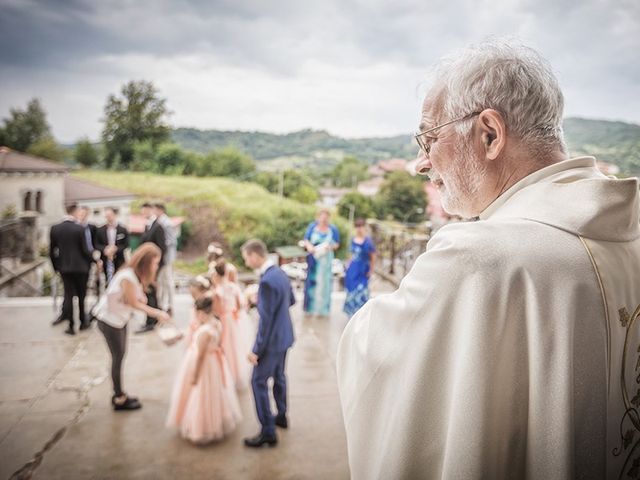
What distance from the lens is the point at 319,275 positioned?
18.5 feet

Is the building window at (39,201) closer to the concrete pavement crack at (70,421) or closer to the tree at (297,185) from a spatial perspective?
the tree at (297,185)

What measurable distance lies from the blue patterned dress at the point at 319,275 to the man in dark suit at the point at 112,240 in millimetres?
2669

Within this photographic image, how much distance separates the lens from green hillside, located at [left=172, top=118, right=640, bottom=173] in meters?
11.3

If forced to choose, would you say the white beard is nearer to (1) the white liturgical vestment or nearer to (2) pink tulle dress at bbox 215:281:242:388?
(1) the white liturgical vestment

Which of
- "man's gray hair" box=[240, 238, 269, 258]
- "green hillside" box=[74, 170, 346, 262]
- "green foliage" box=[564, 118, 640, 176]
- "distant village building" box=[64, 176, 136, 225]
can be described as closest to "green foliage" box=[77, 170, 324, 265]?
"green hillside" box=[74, 170, 346, 262]

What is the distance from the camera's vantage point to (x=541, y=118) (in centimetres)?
74

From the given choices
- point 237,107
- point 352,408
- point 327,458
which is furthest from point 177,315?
point 237,107

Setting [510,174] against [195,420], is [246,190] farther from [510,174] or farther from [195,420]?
[510,174]

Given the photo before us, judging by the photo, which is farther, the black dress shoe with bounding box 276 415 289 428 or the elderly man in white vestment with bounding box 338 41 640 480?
the black dress shoe with bounding box 276 415 289 428

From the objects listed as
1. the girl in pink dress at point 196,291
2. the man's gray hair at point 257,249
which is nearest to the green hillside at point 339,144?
the man's gray hair at point 257,249

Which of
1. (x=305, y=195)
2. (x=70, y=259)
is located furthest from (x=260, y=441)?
(x=305, y=195)

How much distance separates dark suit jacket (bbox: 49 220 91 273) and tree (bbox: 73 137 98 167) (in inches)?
1177

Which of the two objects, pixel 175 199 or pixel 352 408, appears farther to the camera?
pixel 175 199

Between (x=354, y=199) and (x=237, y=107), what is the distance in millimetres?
19677
